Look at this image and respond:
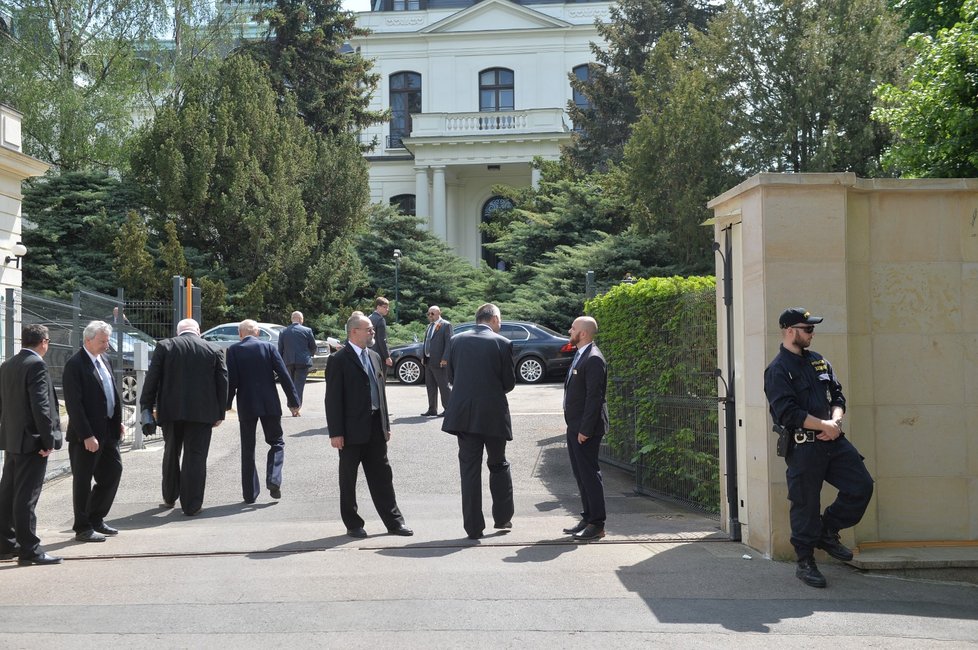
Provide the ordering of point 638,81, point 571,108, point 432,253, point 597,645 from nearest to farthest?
point 597,645
point 638,81
point 432,253
point 571,108

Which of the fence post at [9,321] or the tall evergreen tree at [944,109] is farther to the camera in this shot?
the fence post at [9,321]

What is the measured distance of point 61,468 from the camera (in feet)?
43.2

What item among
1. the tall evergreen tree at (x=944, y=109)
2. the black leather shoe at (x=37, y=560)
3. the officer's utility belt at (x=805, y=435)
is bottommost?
the black leather shoe at (x=37, y=560)

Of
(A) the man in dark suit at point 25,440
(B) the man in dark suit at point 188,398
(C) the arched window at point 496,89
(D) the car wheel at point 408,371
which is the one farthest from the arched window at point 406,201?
(A) the man in dark suit at point 25,440

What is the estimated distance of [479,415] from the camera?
9055 mm

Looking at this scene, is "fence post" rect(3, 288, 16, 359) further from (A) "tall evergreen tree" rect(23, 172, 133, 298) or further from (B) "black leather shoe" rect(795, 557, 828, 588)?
(A) "tall evergreen tree" rect(23, 172, 133, 298)

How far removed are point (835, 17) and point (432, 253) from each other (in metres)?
18.2

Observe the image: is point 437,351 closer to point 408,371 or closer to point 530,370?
point 530,370

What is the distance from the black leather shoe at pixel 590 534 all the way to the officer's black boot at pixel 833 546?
200 cm

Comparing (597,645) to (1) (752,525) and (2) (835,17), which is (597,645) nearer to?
(1) (752,525)

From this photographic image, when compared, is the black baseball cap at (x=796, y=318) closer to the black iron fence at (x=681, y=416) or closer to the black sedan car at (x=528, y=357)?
the black iron fence at (x=681, y=416)

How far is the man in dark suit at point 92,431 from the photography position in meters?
9.04

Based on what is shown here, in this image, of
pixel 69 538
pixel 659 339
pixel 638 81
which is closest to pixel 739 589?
pixel 659 339

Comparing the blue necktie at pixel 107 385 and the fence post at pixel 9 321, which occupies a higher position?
the fence post at pixel 9 321
